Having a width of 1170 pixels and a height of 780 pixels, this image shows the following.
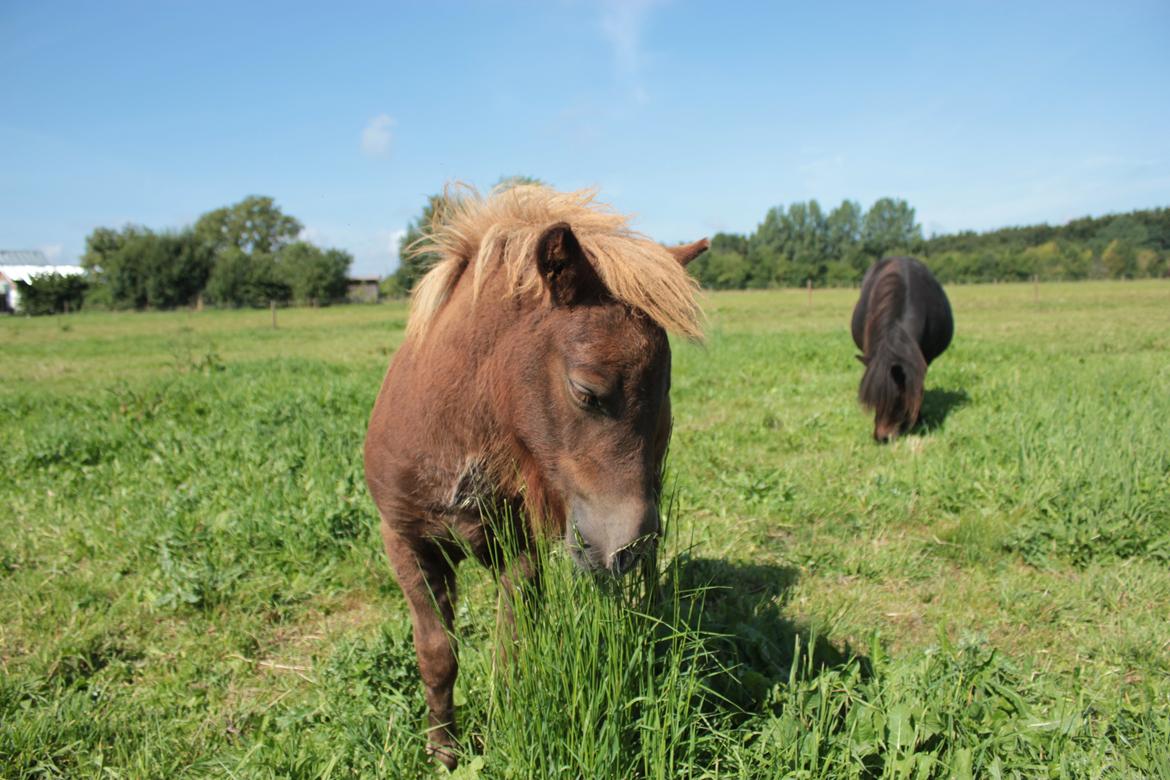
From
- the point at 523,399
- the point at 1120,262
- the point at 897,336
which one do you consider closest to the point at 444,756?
the point at 523,399

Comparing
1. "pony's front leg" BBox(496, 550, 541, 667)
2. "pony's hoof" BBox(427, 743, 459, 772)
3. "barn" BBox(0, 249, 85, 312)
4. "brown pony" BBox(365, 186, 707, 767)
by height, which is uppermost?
"barn" BBox(0, 249, 85, 312)

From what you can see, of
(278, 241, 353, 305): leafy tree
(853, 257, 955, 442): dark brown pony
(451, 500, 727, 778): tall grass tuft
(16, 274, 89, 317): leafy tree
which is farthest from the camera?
(278, 241, 353, 305): leafy tree

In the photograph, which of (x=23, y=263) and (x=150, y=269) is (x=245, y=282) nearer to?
(x=150, y=269)

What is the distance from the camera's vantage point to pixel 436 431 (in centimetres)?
230

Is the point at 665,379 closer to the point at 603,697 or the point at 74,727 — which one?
the point at 603,697

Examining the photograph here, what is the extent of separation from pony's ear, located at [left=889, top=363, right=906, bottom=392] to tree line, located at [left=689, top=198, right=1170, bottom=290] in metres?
35.7

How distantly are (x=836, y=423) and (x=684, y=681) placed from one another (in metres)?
5.93

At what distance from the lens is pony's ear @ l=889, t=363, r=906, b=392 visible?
6.93m

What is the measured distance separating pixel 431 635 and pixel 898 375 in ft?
20.3

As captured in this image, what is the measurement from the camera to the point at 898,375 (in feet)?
23.0

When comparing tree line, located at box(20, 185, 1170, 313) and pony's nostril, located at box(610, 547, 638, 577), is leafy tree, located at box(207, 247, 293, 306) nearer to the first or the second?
tree line, located at box(20, 185, 1170, 313)

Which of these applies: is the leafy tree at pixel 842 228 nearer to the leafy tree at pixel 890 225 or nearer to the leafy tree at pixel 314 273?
the leafy tree at pixel 890 225

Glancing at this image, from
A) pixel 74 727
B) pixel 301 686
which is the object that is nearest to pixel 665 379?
pixel 301 686

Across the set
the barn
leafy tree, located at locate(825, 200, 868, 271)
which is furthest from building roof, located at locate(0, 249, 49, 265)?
leafy tree, located at locate(825, 200, 868, 271)
